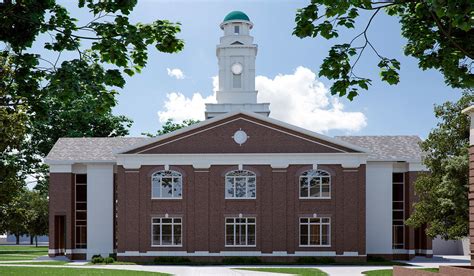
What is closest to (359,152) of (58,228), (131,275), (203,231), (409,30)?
(203,231)

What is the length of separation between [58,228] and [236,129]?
48.5 ft

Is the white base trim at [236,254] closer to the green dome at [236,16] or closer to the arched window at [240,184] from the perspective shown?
the arched window at [240,184]

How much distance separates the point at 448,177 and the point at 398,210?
1416cm

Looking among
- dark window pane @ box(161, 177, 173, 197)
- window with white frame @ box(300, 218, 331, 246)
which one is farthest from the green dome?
window with white frame @ box(300, 218, 331, 246)

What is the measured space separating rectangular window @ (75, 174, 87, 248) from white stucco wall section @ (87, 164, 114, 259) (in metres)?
1.21

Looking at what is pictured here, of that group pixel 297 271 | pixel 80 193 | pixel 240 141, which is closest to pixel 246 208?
pixel 240 141

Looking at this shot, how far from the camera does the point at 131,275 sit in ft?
107

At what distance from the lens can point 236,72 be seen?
54156mm

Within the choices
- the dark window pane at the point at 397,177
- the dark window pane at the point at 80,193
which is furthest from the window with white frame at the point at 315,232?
the dark window pane at the point at 80,193

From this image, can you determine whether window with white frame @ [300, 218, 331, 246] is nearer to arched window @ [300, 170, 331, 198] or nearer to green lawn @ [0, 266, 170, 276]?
arched window @ [300, 170, 331, 198]

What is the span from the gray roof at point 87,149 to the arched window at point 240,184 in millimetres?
6410

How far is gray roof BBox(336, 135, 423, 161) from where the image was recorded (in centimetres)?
4584

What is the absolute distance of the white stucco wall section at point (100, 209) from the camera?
4575cm

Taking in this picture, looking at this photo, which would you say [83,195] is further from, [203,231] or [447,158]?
[447,158]
